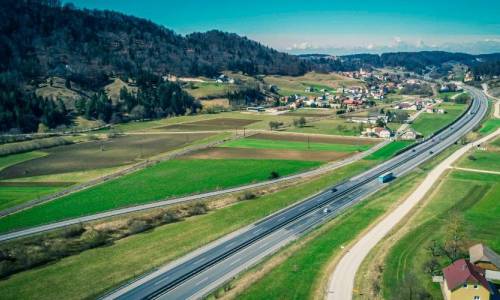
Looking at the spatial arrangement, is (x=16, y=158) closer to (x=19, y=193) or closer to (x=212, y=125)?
(x=19, y=193)

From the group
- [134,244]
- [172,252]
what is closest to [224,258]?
[172,252]

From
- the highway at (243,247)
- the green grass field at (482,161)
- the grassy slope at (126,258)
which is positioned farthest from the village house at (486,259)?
the green grass field at (482,161)

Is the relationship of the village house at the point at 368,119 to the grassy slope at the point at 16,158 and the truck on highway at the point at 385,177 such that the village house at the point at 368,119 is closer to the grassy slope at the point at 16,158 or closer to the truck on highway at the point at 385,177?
the truck on highway at the point at 385,177

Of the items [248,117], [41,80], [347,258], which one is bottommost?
[347,258]

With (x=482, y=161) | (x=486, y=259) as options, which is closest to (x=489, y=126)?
(x=482, y=161)

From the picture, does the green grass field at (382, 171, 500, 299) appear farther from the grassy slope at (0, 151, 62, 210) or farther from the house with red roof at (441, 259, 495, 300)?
the grassy slope at (0, 151, 62, 210)

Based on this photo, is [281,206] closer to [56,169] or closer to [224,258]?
[224,258]

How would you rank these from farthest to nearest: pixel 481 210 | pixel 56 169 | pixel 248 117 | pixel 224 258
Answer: pixel 248 117 < pixel 56 169 < pixel 481 210 < pixel 224 258

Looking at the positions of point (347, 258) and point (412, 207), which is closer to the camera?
point (347, 258)
